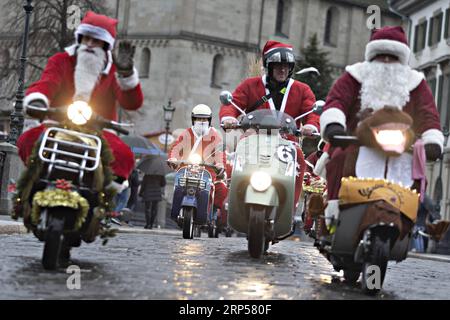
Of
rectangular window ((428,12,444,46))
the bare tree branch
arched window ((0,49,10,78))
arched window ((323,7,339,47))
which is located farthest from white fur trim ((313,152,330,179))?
arched window ((323,7,339,47))

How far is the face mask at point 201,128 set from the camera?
19047 millimetres

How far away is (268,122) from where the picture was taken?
12.2m

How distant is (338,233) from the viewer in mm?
9461

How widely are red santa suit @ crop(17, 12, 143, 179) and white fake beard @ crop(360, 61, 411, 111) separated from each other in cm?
172

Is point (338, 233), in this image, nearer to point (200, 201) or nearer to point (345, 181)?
point (345, 181)

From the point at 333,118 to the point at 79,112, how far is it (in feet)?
6.13

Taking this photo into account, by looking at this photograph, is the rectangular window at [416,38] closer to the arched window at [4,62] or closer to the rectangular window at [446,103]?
the rectangular window at [446,103]

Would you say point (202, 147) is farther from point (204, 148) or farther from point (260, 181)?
point (260, 181)

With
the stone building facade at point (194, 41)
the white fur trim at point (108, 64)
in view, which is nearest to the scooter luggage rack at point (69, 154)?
the white fur trim at point (108, 64)

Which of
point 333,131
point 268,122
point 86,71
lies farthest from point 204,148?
point 333,131

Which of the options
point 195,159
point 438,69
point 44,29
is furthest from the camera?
point 438,69

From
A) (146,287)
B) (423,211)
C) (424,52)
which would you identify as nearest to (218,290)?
(146,287)
